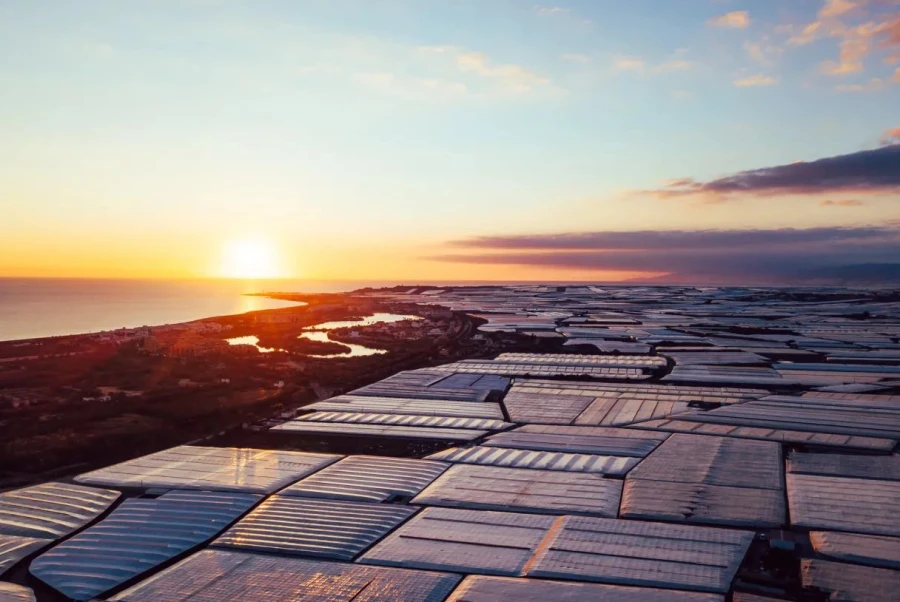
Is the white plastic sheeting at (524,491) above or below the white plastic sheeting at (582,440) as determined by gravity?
above

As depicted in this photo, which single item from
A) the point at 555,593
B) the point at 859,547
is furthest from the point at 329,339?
the point at 859,547

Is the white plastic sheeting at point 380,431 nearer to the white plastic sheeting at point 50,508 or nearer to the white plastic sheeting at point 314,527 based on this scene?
the white plastic sheeting at point 314,527

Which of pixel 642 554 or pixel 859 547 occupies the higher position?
pixel 642 554

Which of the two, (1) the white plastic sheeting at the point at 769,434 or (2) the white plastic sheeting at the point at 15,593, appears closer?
(2) the white plastic sheeting at the point at 15,593

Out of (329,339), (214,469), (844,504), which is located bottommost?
(329,339)

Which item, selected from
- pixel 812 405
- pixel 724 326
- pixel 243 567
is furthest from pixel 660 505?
pixel 724 326

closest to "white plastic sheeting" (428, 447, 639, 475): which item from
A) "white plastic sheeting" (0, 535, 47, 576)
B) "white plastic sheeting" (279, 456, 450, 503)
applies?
"white plastic sheeting" (279, 456, 450, 503)

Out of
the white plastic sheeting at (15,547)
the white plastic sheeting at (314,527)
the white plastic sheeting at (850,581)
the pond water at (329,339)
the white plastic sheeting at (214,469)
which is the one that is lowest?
the pond water at (329,339)

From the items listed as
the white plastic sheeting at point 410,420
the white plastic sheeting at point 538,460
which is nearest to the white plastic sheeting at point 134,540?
the white plastic sheeting at point 538,460

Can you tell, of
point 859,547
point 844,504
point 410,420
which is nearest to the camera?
point 859,547

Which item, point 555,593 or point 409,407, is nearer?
point 555,593

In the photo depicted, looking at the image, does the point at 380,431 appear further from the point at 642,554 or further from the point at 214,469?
the point at 642,554
